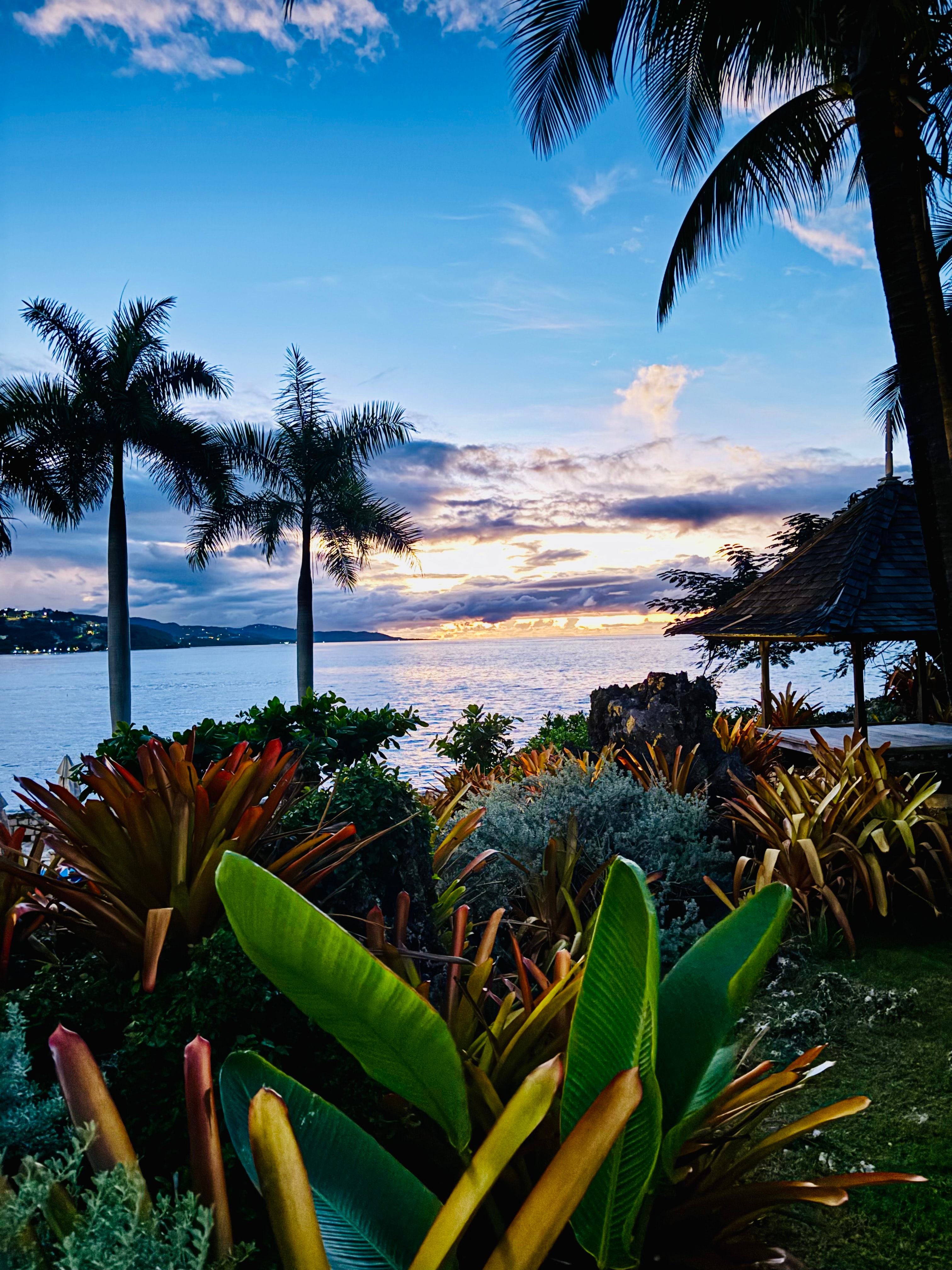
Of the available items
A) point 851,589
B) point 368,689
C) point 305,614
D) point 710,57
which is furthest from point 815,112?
point 368,689

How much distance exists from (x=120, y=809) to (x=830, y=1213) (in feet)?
8.18

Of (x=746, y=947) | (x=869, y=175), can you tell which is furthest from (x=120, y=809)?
(x=869, y=175)

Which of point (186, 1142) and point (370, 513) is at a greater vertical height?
point (370, 513)

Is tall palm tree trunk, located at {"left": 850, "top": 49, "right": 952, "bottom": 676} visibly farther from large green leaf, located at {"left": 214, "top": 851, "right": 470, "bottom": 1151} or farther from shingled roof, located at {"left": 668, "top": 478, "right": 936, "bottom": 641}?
Result: large green leaf, located at {"left": 214, "top": 851, "right": 470, "bottom": 1151}

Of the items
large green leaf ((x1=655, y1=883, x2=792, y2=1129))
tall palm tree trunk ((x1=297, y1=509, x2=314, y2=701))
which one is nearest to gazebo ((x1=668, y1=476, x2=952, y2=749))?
large green leaf ((x1=655, y1=883, x2=792, y2=1129))

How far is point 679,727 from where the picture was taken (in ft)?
22.9

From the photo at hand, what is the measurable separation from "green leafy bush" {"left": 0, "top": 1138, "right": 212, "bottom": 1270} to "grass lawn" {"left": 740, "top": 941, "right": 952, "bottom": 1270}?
5.77 feet

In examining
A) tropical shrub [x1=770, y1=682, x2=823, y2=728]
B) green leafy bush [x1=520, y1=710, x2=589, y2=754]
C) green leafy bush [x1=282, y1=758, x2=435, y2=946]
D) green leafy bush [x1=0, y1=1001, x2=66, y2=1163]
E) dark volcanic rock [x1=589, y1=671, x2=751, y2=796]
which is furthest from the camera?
tropical shrub [x1=770, y1=682, x2=823, y2=728]

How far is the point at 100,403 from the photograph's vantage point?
18.4 meters

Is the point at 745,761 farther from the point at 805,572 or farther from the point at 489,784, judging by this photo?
the point at 805,572

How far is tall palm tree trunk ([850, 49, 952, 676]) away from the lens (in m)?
6.12

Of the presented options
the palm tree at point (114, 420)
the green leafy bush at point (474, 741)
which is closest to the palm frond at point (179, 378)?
the palm tree at point (114, 420)

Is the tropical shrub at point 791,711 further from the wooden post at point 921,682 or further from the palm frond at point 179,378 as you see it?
the palm frond at point 179,378

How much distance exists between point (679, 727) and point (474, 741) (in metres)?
6.08
